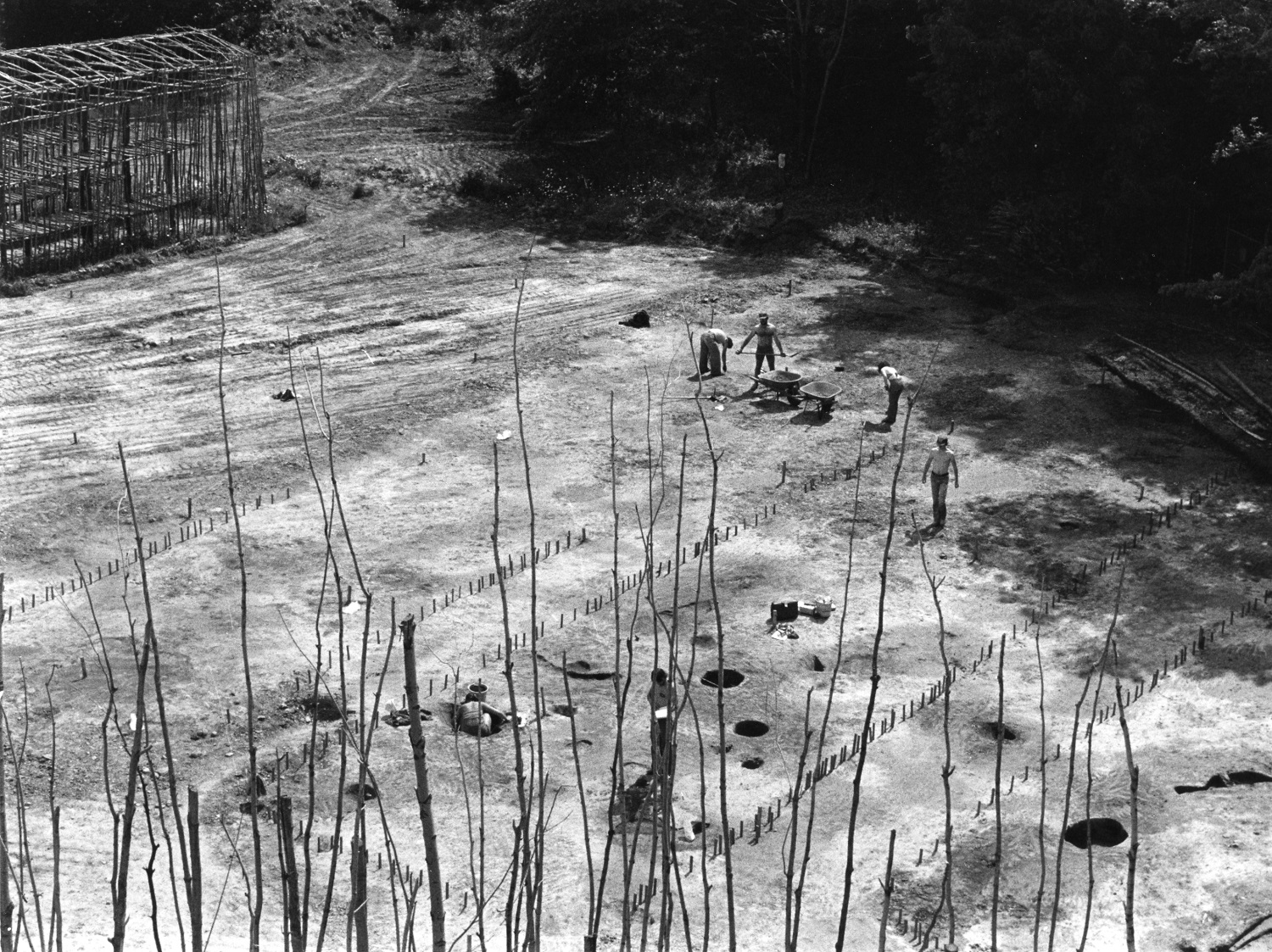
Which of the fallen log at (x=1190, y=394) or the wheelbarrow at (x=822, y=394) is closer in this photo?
the fallen log at (x=1190, y=394)

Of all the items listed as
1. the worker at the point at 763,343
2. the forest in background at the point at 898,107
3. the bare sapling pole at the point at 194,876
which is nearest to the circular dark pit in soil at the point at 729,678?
the worker at the point at 763,343

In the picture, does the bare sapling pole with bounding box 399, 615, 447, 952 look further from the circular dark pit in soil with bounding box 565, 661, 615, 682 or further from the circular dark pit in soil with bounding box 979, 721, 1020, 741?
the circular dark pit in soil with bounding box 565, 661, 615, 682

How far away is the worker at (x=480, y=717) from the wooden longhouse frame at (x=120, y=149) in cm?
1408

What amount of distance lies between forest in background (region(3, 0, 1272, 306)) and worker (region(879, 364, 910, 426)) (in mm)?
3904

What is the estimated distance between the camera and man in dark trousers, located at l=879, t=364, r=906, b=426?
20516mm

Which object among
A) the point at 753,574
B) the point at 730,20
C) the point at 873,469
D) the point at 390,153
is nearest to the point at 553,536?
the point at 753,574

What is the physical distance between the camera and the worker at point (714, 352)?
2150 cm

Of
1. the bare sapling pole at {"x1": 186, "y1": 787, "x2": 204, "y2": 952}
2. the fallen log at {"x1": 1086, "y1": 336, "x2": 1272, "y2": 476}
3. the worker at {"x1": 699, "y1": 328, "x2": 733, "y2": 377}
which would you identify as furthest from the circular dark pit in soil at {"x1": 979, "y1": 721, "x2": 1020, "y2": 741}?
the bare sapling pole at {"x1": 186, "y1": 787, "x2": 204, "y2": 952}

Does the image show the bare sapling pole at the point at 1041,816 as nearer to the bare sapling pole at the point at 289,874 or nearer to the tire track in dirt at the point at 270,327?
the bare sapling pole at the point at 289,874

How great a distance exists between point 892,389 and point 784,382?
1562 millimetres

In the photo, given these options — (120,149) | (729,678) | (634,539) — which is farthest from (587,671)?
(120,149)

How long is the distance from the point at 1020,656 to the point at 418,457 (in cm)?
770

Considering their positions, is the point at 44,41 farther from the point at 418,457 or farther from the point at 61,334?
the point at 418,457

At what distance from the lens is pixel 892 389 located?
67.6ft
